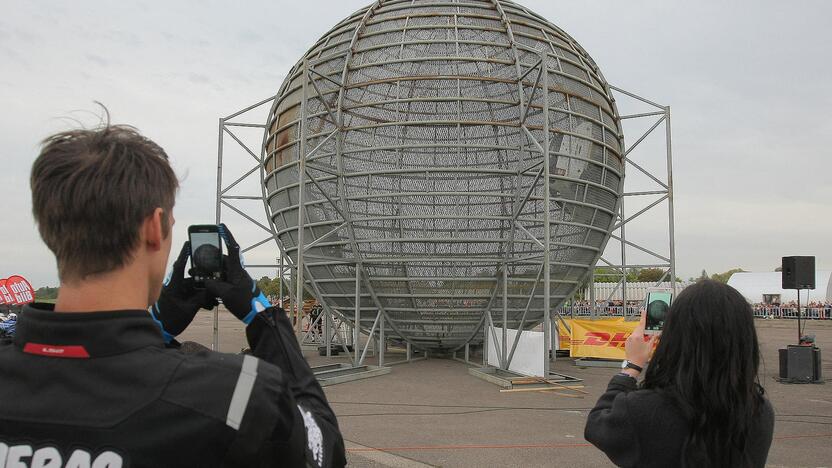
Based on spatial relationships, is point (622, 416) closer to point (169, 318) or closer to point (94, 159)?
point (169, 318)

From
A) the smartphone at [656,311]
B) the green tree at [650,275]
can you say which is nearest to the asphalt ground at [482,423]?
the smartphone at [656,311]

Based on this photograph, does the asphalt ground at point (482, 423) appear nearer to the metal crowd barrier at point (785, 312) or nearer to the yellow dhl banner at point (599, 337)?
the yellow dhl banner at point (599, 337)

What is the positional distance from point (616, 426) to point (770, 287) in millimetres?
74871

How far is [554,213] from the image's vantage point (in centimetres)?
1289

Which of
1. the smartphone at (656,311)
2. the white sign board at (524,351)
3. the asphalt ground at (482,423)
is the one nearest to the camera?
the smartphone at (656,311)

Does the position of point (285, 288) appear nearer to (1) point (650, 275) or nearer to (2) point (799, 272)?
(2) point (799, 272)

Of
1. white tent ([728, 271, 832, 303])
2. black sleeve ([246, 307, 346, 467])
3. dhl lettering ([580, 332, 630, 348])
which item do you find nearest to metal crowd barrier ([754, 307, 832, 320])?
white tent ([728, 271, 832, 303])

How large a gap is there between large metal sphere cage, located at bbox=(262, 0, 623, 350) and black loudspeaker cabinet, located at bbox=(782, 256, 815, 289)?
4837 mm

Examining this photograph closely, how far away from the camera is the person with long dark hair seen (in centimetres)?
238

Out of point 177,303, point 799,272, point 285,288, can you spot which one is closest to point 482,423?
point 177,303

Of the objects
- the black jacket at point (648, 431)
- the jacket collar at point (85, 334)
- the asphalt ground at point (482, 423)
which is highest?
the jacket collar at point (85, 334)

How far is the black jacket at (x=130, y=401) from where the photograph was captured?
4.52 ft

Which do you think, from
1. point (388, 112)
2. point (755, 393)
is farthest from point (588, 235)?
point (755, 393)

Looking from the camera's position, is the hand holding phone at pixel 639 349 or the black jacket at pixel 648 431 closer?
the black jacket at pixel 648 431
